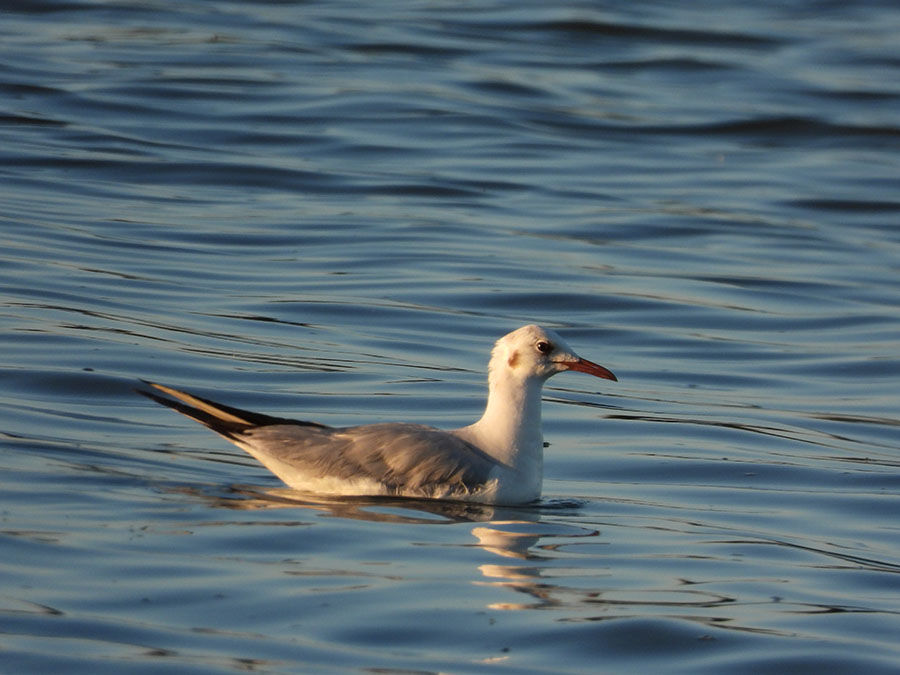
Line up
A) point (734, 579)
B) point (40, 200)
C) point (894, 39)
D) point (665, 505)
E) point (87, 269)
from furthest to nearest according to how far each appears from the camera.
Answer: point (894, 39) < point (40, 200) < point (87, 269) < point (665, 505) < point (734, 579)

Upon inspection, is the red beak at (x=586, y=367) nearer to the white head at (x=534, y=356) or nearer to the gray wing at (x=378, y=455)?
the white head at (x=534, y=356)

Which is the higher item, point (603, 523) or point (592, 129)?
point (592, 129)

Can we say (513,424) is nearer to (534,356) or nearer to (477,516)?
(534,356)

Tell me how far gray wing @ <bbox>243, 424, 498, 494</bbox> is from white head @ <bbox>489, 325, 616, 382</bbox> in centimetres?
60

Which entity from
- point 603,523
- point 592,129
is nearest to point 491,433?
point 603,523

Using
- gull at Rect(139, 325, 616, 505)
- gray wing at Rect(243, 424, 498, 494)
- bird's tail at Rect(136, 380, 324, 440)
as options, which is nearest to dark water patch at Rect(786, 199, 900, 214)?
gull at Rect(139, 325, 616, 505)

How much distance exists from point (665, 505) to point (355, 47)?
19.9m

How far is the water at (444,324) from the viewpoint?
6703 millimetres

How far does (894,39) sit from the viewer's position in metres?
31.7

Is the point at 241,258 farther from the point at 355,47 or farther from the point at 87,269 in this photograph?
the point at 355,47

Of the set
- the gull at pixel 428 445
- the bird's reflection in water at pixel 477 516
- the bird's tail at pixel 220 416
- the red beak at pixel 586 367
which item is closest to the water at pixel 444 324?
the bird's reflection in water at pixel 477 516

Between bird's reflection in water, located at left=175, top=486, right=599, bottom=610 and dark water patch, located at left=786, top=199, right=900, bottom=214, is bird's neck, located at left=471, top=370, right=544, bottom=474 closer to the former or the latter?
bird's reflection in water, located at left=175, top=486, right=599, bottom=610

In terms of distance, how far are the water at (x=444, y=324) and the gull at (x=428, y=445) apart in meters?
0.20

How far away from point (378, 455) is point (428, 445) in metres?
0.27
